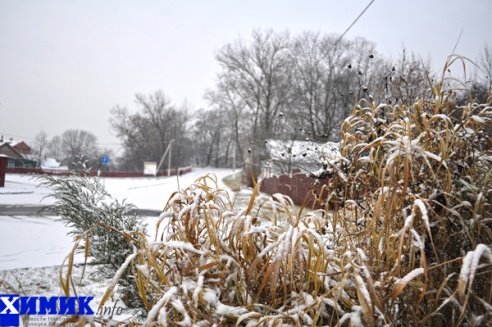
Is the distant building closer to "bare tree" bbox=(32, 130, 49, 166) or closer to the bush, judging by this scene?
"bare tree" bbox=(32, 130, 49, 166)

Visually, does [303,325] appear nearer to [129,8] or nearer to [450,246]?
[450,246]

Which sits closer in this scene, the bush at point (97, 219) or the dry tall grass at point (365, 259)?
the dry tall grass at point (365, 259)

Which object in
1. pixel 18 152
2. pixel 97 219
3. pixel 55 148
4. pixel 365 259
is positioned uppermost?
pixel 55 148

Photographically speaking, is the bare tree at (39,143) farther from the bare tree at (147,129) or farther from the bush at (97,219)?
the bush at (97,219)

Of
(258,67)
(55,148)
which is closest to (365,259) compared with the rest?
(258,67)

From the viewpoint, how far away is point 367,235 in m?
1.65

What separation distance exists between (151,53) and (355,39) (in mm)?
30607

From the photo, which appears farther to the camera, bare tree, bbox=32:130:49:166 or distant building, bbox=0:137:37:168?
bare tree, bbox=32:130:49:166

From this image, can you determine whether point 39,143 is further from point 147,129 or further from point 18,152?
point 147,129

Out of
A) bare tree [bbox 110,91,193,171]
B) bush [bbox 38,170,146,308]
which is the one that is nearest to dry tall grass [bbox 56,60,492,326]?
bush [bbox 38,170,146,308]

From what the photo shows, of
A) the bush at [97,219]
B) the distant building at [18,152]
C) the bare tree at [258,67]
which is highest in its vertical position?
the bare tree at [258,67]

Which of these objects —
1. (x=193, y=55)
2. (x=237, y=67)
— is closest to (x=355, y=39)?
(x=237, y=67)

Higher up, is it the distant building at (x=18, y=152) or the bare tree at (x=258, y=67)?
the bare tree at (x=258, y=67)

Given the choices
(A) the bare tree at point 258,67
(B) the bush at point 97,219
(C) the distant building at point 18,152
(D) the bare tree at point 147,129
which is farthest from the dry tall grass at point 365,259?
(D) the bare tree at point 147,129
